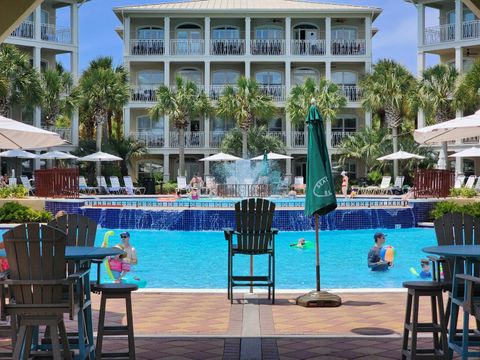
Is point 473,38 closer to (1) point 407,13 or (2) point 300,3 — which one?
(1) point 407,13

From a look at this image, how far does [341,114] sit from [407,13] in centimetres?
778

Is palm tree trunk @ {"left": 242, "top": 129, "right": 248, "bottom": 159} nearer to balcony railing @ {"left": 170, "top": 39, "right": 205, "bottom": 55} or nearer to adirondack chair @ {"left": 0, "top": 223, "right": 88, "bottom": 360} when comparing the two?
balcony railing @ {"left": 170, "top": 39, "right": 205, "bottom": 55}

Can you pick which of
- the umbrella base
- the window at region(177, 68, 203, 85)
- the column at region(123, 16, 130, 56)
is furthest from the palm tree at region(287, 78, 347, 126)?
the umbrella base

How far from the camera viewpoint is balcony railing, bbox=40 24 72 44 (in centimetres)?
3678

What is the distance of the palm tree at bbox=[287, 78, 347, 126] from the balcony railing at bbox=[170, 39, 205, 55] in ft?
20.9

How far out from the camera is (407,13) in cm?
4122

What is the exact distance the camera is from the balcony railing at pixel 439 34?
117 ft

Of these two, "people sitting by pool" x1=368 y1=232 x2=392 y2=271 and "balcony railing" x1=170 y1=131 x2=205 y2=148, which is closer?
"people sitting by pool" x1=368 y1=232 x2=392 y2=271

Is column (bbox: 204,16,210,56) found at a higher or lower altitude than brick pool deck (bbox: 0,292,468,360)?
higher

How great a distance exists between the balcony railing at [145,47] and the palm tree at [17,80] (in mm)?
8814

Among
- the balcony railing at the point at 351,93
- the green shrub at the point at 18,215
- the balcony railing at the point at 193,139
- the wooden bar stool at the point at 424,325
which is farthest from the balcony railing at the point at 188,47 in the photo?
the wooden bar stool at the point at 424,325

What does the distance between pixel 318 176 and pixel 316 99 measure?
2839cm

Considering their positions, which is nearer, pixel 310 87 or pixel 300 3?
pixel 310 87

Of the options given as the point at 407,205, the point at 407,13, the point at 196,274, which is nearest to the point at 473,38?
the point at 407,13
